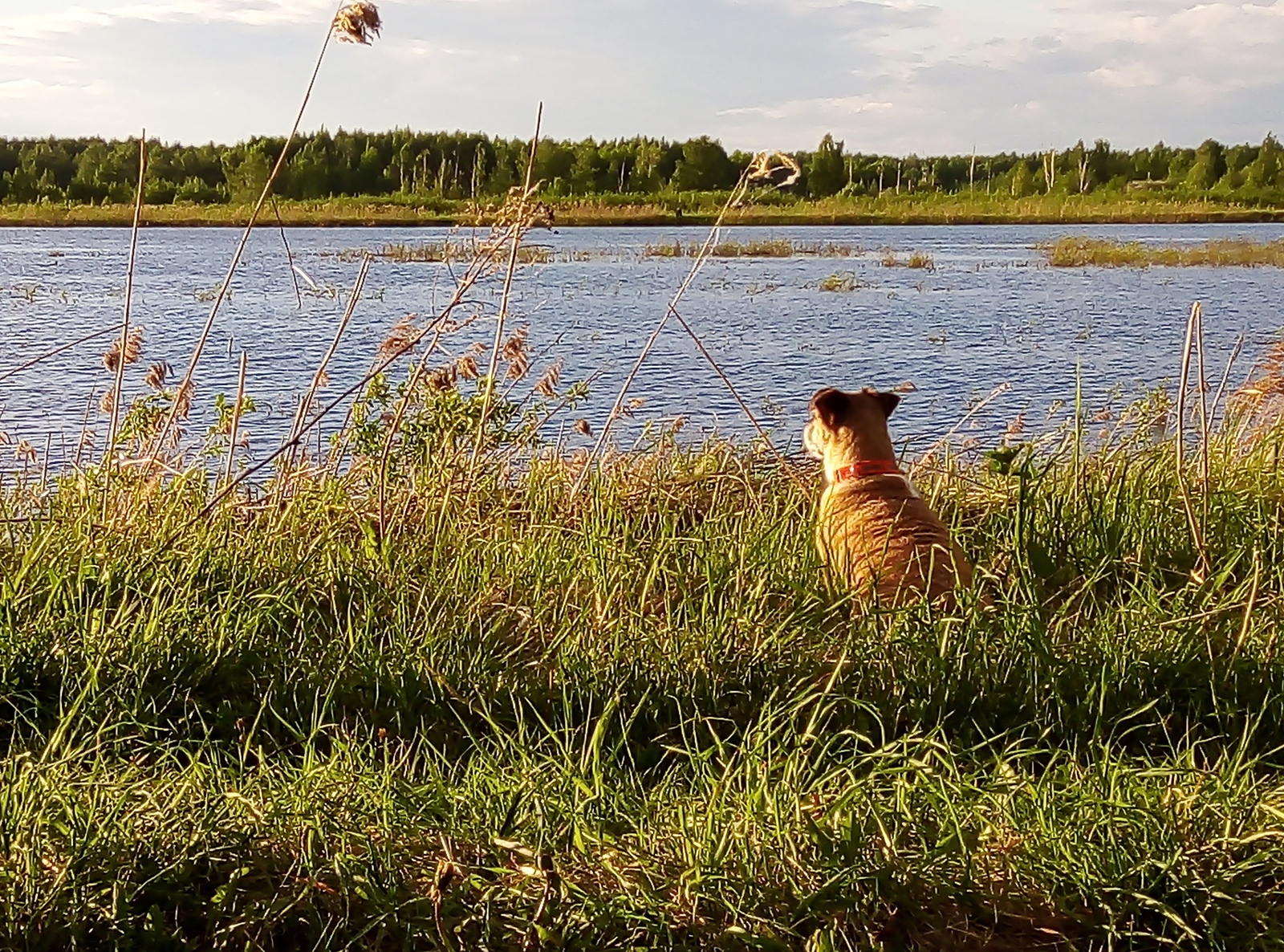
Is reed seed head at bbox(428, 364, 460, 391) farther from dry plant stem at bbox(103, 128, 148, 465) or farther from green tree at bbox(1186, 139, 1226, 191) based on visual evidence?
green tree at bbox(1186, 139, 1226, 191)

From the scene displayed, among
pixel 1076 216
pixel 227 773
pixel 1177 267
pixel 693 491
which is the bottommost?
pixel 227 773

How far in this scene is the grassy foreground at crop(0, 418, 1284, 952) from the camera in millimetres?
2467

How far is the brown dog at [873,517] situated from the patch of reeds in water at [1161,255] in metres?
26.1

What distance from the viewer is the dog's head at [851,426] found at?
4.58m

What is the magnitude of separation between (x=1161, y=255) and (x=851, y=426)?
28.4m

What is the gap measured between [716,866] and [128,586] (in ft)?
7.24

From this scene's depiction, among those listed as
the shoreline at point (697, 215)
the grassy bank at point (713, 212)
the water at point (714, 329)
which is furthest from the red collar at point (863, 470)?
the shoreline at point (697, 215)

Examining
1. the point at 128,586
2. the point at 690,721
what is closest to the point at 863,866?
the point at 690,721

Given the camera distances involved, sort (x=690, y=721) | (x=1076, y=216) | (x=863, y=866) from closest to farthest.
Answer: (x=863, y=866)
(x=690, y=721)
(x=1076, y=216)

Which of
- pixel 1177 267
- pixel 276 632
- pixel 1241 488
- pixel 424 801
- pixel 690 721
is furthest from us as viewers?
pixel 1177 267

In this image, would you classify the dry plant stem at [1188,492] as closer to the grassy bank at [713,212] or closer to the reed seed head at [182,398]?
the reed seed head at [182,398]

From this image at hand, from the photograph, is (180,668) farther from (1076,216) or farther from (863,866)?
(1076,216)

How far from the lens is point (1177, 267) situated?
2812 centimetres

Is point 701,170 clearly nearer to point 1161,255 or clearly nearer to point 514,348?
point 1161,255
